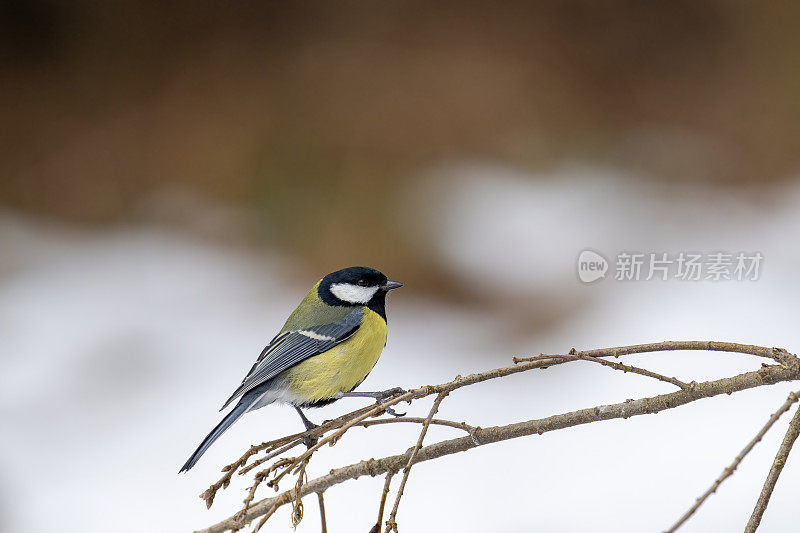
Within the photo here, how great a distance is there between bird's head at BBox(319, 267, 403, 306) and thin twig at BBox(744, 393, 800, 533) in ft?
1.07

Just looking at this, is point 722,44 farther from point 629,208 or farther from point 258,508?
point 258,508

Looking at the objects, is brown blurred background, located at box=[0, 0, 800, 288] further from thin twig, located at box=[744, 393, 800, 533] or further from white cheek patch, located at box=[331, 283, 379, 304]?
thin twig, located at box=[744, 393, 800, 533]

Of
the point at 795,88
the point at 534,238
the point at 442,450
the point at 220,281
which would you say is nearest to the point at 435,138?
the point at 534,238

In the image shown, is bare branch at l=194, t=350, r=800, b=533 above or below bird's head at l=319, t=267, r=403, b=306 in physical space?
below

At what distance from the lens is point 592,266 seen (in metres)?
1.31

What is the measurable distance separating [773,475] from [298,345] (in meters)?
0.40

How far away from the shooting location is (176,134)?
1872 millimetres

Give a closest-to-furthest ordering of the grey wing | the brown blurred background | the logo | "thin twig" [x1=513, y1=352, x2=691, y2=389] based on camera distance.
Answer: "thin twig" [x1=513, y1=352, x2=691, y2=389], the grey wing, the logo, the brown blurred background

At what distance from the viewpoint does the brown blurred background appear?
6.00 ft

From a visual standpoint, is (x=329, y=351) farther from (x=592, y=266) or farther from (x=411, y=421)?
(x=592, y=266)

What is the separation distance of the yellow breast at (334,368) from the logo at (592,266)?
0.68 metres

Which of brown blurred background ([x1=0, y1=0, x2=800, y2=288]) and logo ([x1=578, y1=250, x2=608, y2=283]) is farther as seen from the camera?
brown blurred background ([x1=0, y1=0, x2=800, y2=288])

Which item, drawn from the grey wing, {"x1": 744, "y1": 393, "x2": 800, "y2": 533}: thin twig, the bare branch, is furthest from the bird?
{"x1": 744, "y1": 393, "x2": 800, "y2": 533}: thin twig

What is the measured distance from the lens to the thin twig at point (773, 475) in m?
0.41
